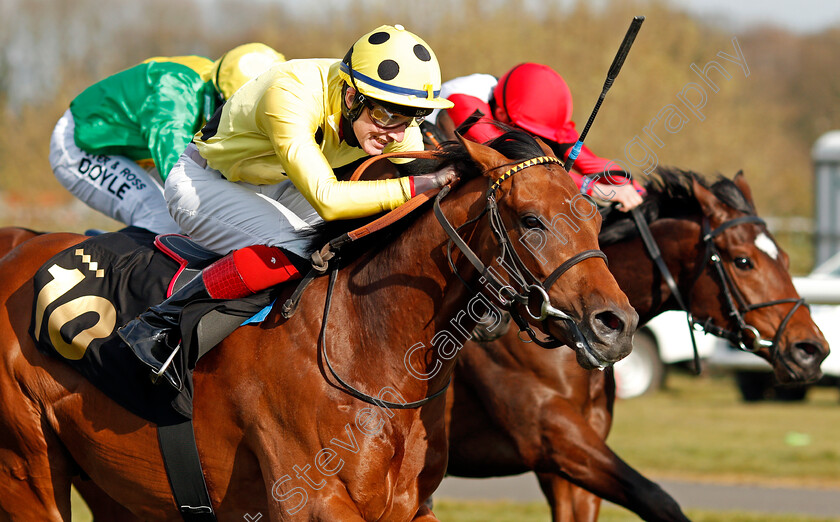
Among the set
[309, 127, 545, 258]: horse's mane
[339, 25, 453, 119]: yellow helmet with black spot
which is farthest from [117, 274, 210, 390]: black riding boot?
[339, 25, 453, 119]: yellow helmet with black spot

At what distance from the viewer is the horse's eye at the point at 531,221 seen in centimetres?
292

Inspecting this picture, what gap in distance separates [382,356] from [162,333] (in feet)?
2.63

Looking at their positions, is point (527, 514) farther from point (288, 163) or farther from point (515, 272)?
point (288, 163)

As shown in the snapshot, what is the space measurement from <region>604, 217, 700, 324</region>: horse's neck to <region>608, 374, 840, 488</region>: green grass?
3567 millimetres

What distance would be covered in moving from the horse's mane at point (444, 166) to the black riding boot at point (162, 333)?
0.50 metres

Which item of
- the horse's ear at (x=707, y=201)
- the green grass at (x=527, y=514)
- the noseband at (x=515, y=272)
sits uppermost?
the noseband at (x=515, y=272)

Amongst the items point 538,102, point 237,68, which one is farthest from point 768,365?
point 237,68

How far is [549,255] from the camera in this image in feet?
9.50

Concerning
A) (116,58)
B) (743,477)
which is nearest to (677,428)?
(743,477)

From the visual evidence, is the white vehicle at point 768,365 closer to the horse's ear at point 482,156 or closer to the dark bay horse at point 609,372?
the dark bay horse at point 609,372

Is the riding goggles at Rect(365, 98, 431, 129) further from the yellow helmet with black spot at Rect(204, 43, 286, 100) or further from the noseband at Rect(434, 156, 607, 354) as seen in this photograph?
the yellow helmet with black spot at Rect(204, 43, 286, 100)

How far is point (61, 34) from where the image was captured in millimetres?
25594

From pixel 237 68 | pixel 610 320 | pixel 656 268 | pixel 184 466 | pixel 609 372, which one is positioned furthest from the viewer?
pixel 237 68

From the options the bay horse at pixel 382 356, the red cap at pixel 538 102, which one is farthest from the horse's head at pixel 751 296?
the bay horse at pixel 382 356
